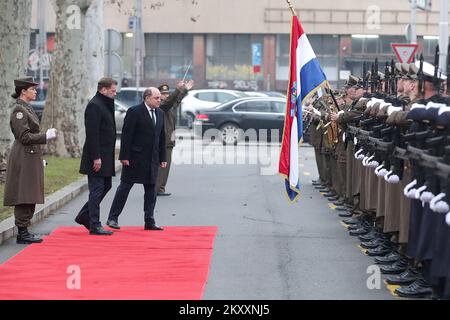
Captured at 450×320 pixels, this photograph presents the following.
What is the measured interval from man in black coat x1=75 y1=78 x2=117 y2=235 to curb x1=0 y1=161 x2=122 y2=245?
93 centimetres

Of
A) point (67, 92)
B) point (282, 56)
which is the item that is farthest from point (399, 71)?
point (282, 56)

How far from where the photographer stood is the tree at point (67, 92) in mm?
27312

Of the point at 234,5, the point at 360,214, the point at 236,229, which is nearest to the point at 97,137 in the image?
the point at 236,229

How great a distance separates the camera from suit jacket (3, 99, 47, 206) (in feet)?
41.4

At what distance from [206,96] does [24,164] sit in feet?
113

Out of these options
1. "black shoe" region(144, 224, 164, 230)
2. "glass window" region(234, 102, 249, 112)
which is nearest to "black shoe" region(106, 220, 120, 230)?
"black shoe" region(144, 224, 164, 230)

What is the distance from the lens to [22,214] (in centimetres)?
1277

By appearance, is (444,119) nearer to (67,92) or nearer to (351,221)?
(351,221)

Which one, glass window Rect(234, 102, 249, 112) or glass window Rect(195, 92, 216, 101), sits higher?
glass window Rect(234, 102, 249, 112)

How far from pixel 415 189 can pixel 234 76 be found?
61361 millimetres

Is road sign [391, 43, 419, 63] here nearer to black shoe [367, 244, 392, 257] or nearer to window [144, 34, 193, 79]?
black shoe [367, 244, 392, 257]

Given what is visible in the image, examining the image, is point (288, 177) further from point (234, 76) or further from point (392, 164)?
point (234, 76)

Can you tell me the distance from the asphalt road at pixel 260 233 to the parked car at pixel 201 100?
70.0ft

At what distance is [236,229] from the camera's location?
14.4 m
